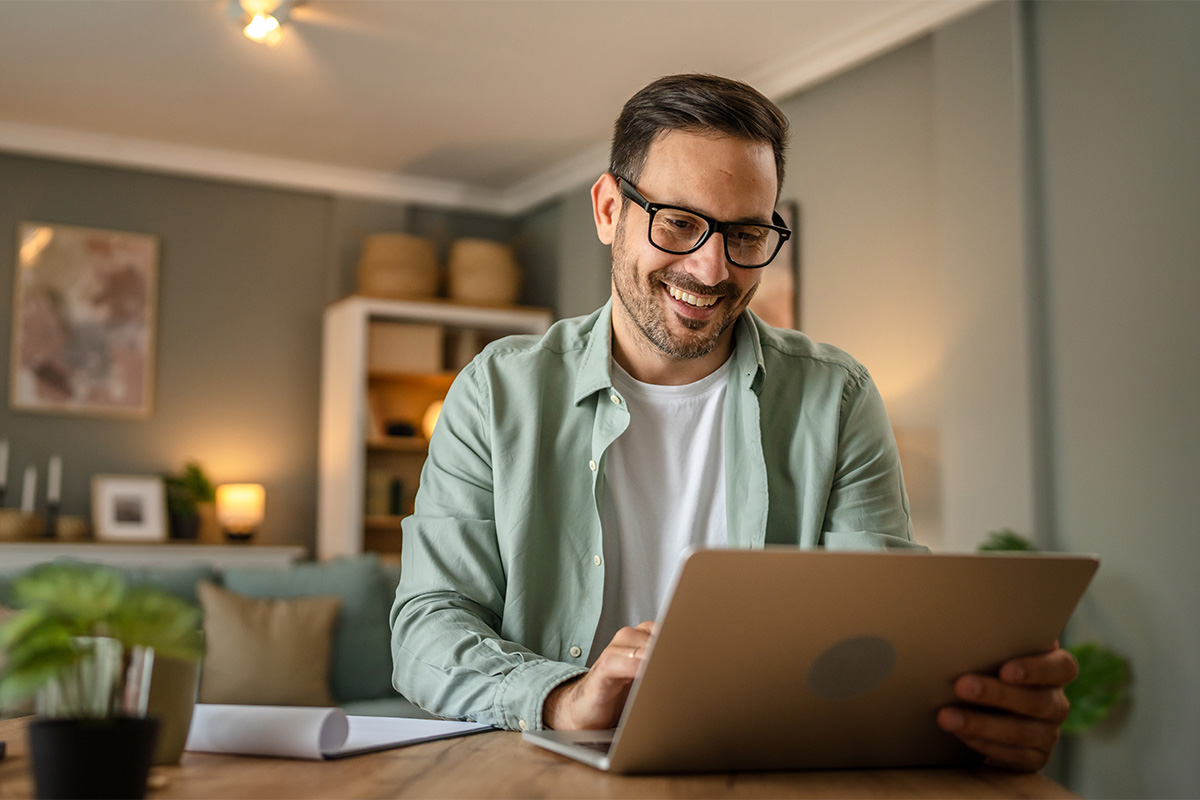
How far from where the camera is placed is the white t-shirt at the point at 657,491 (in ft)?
4.67

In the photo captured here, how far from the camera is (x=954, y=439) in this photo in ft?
11.2

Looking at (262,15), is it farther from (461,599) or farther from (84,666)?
(84,666)

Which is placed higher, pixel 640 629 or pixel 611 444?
pixel 611 444

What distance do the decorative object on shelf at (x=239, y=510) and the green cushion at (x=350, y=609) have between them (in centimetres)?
115

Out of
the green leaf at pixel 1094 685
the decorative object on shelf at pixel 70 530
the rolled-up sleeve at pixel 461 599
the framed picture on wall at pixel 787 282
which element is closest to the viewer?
the rolled-up sleeve at pixel 461 599

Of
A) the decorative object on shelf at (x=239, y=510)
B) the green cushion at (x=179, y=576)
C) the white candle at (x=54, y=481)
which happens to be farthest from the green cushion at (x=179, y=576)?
the white candle at (x=54, y=481)

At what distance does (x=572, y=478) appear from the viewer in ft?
4.67

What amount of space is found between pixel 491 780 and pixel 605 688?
0.62 ft

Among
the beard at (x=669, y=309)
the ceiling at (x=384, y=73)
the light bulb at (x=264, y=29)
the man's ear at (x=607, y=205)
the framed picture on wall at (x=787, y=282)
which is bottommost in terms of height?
the beard at (x=669, y=309)

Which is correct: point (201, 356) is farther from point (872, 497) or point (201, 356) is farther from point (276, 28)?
point (872, 497)

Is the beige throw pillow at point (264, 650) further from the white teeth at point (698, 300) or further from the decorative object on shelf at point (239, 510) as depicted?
the white teeth at point (698, 300)

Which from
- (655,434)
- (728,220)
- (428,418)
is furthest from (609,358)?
(428,418)

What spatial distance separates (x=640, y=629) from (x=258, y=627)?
298 cm

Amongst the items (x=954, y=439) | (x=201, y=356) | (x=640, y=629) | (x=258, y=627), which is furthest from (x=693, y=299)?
(x=201, y=356)
